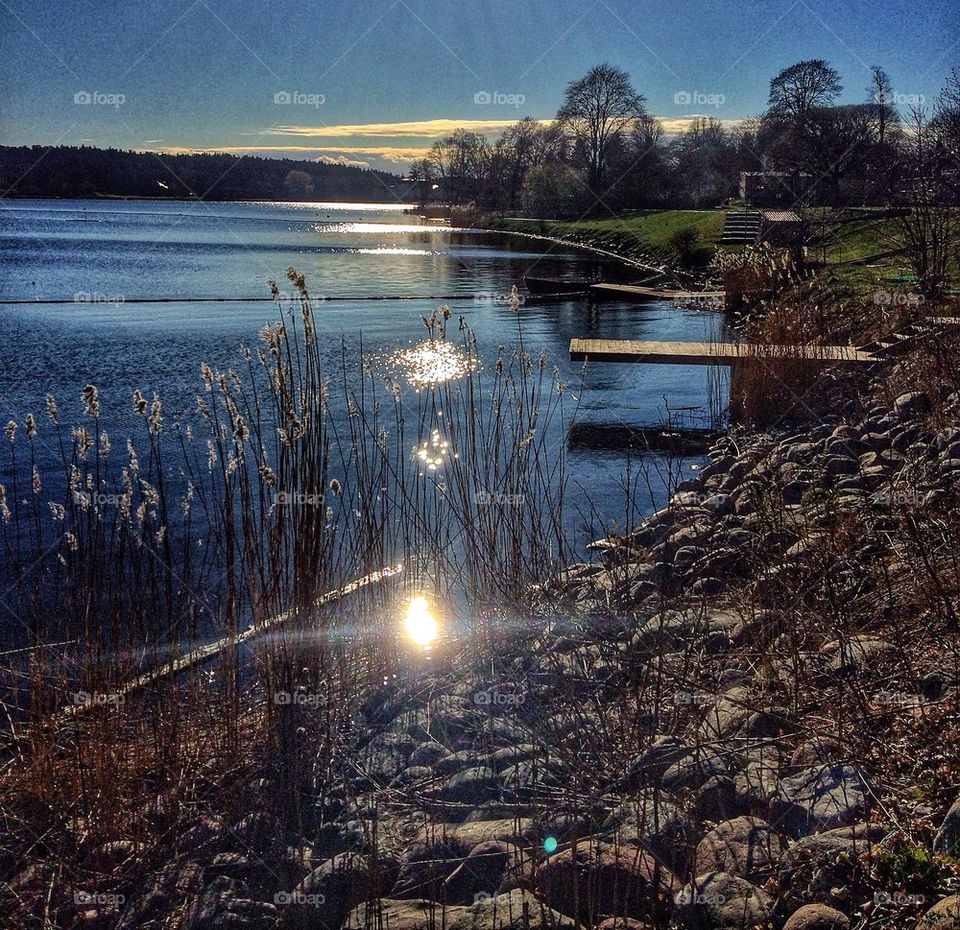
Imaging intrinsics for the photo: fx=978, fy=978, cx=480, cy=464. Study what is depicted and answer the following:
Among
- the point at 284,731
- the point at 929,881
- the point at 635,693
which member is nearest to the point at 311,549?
the point at 284,731

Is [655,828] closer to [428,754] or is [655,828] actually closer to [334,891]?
[334,891]

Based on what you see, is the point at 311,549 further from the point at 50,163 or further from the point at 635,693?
the point at 50,163

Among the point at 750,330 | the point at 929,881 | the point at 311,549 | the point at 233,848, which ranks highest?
the point at 750,330

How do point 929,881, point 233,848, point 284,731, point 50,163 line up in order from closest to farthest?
point 929,881 < point 233,848 < point 284,731 < point 50,163

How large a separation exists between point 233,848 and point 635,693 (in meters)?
1.46

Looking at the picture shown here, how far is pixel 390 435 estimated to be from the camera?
337 inches

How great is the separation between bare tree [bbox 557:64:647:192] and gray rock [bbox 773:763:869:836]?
58.8 m
